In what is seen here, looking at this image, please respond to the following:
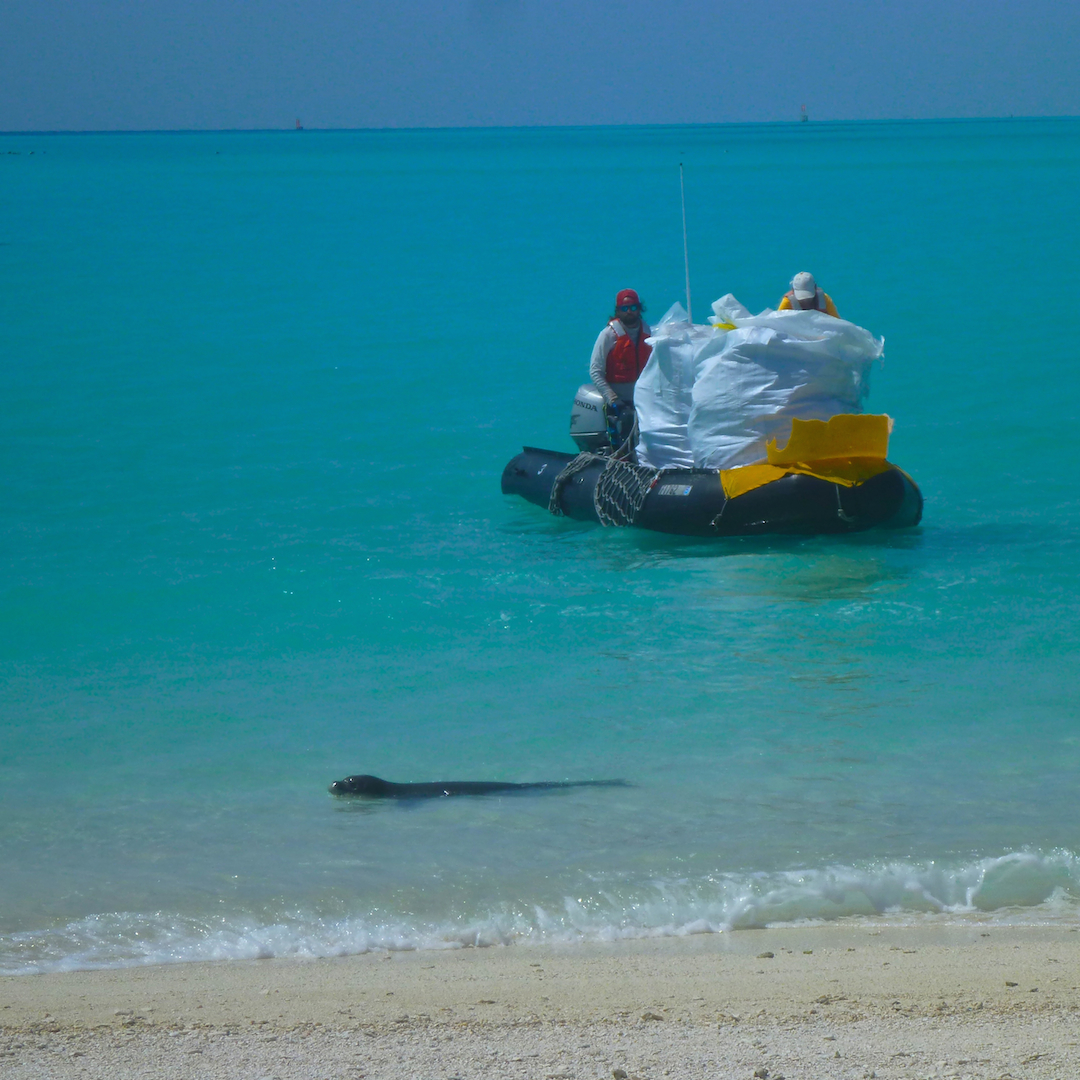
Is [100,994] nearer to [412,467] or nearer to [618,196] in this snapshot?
[412,467]

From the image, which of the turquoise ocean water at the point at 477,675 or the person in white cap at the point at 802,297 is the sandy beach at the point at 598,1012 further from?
the person in white cap at the point at 802,297

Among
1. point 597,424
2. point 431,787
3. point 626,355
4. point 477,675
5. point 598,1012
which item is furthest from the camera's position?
point 597,424

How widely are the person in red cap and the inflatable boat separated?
0.52 meters

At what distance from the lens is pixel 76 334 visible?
79.7 feet

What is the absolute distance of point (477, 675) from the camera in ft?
24.4

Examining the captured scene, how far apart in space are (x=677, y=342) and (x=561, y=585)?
1813 mm

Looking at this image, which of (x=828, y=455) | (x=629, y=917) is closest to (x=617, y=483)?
(x=828, y=455)

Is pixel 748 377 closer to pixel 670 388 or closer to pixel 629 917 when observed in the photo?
pixel 670 388

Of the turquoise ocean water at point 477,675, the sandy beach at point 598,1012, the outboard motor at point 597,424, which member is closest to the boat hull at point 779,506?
the turquoise ocean water at point 477,675

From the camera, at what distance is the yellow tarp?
9000mm

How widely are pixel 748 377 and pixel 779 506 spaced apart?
2.90 ft

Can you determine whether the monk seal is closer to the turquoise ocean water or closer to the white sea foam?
the turquoise ocean water

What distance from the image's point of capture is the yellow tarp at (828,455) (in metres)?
9.00

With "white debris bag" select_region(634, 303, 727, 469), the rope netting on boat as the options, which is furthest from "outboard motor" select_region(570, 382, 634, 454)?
"white debris bag" select_region(634, 303, 727, 469)
